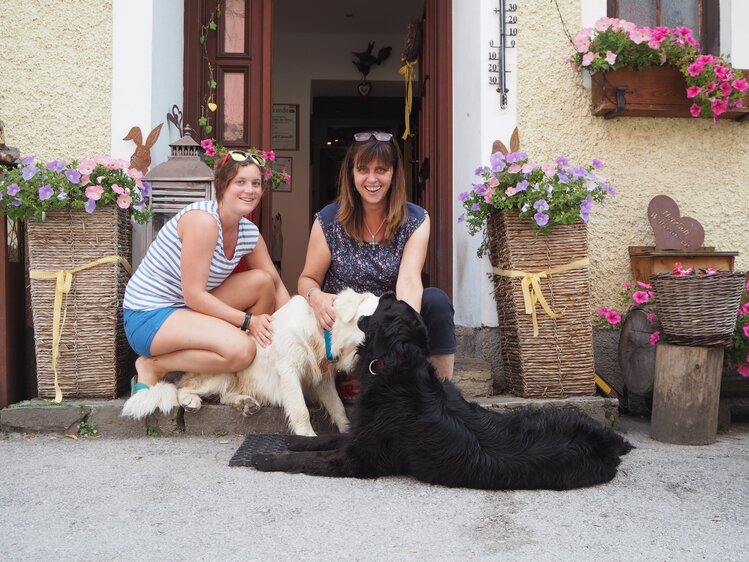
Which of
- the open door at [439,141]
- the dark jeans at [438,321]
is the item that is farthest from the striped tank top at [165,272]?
the open door at [439,141]

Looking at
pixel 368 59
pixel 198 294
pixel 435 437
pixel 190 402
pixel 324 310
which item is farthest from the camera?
pixel 368 59

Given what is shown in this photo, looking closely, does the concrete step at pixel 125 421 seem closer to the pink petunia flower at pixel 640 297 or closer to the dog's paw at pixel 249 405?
the dog's paw at pixel 249 405

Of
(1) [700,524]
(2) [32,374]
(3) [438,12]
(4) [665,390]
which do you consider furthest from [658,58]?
(2) [32,374]

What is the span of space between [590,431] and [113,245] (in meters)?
2.31

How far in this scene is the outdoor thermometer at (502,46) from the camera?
374cm

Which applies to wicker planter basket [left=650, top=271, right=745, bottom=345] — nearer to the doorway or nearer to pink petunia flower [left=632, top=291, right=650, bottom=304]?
pink petunia flower [left=632, top=291, right=650, bottom=304]

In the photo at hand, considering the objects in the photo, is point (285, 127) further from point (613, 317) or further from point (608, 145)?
point (613, 317)

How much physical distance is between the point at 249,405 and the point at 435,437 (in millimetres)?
1111

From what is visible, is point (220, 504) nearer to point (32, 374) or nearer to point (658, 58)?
point (32, 374)

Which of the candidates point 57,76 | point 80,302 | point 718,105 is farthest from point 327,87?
point 80,302

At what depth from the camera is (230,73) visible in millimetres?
4141

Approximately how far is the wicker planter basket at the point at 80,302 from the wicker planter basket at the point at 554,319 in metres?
1.96

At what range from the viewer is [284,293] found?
3289 mm

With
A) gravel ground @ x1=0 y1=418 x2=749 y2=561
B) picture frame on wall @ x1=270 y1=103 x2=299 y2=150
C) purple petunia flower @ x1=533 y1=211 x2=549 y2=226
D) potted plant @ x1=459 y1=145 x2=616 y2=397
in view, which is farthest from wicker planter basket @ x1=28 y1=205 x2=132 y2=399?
picture frame on wall @ x1=270 y1=103 x2=299 y2=150
